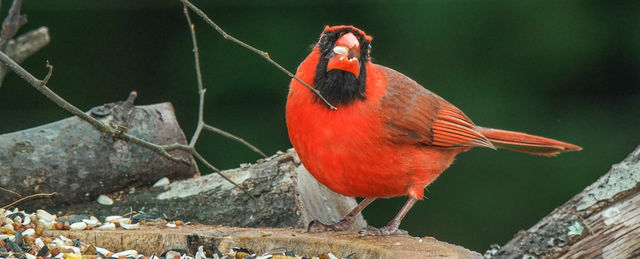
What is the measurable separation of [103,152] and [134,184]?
0.18 meters

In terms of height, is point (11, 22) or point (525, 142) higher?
point (11, 22)

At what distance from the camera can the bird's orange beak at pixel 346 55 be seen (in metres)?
2.73

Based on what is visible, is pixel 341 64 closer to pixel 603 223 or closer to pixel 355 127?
pixel 355 127

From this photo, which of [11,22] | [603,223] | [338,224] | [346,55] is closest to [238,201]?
[338,224]

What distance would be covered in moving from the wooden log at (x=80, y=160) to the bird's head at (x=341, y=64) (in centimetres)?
62

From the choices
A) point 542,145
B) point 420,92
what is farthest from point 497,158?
point 420,92

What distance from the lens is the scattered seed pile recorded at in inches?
96.5

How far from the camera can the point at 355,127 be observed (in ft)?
9.27

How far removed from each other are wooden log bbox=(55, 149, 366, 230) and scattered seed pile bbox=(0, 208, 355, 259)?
285 millimetres

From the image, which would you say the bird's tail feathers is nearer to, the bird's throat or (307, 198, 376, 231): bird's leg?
(307, 198, 376, 231): bird's leg

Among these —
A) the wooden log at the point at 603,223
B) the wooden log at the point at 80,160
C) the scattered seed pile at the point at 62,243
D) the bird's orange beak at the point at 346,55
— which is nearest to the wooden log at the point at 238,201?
the wooden log at the point at 80,160

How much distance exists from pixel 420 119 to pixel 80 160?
1243 mm

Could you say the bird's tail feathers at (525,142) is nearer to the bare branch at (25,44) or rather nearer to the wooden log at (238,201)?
the wooden log at (238,201)

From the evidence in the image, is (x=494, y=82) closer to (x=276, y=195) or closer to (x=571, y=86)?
(x=571, y=86)
